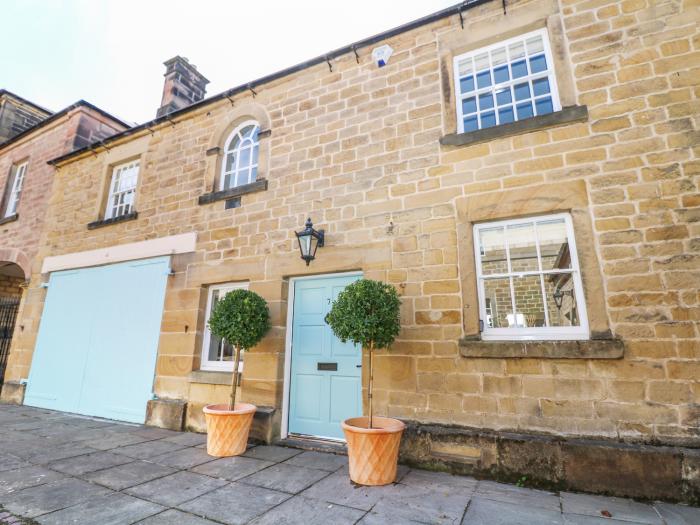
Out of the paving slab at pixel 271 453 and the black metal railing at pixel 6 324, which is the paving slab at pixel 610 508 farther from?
the black metal railing at pixel 6 324

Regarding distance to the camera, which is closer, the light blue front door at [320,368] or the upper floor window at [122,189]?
the light blue front door at [320,368]

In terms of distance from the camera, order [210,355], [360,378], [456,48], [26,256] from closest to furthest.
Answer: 1. [360,378]
2. [456,48]
3. [210,355]
4. [26,256]

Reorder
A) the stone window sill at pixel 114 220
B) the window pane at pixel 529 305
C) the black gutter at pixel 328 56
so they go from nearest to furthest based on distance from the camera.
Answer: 1. the window pane at pixel 529 305
2. the black gutter at pixel 328 56
3. the stone window sill at pixel 114 220

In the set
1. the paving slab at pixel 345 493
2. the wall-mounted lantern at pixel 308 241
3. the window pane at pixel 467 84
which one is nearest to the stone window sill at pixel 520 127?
the window pane at pixel 467 84

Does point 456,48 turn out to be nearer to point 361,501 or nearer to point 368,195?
point 368,195

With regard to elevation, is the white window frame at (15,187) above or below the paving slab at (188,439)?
above

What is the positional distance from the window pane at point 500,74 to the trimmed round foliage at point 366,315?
338cm

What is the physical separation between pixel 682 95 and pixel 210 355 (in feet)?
23.5

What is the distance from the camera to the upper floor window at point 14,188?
9789 millimetres

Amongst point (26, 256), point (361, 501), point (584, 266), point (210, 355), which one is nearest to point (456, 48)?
point (584, 266)

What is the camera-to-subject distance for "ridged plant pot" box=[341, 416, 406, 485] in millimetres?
3412

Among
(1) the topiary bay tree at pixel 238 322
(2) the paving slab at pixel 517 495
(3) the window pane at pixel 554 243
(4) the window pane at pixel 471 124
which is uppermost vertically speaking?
(4) the window pane at pixel 471 124

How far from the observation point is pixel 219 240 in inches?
239

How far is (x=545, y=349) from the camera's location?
3684 mm
